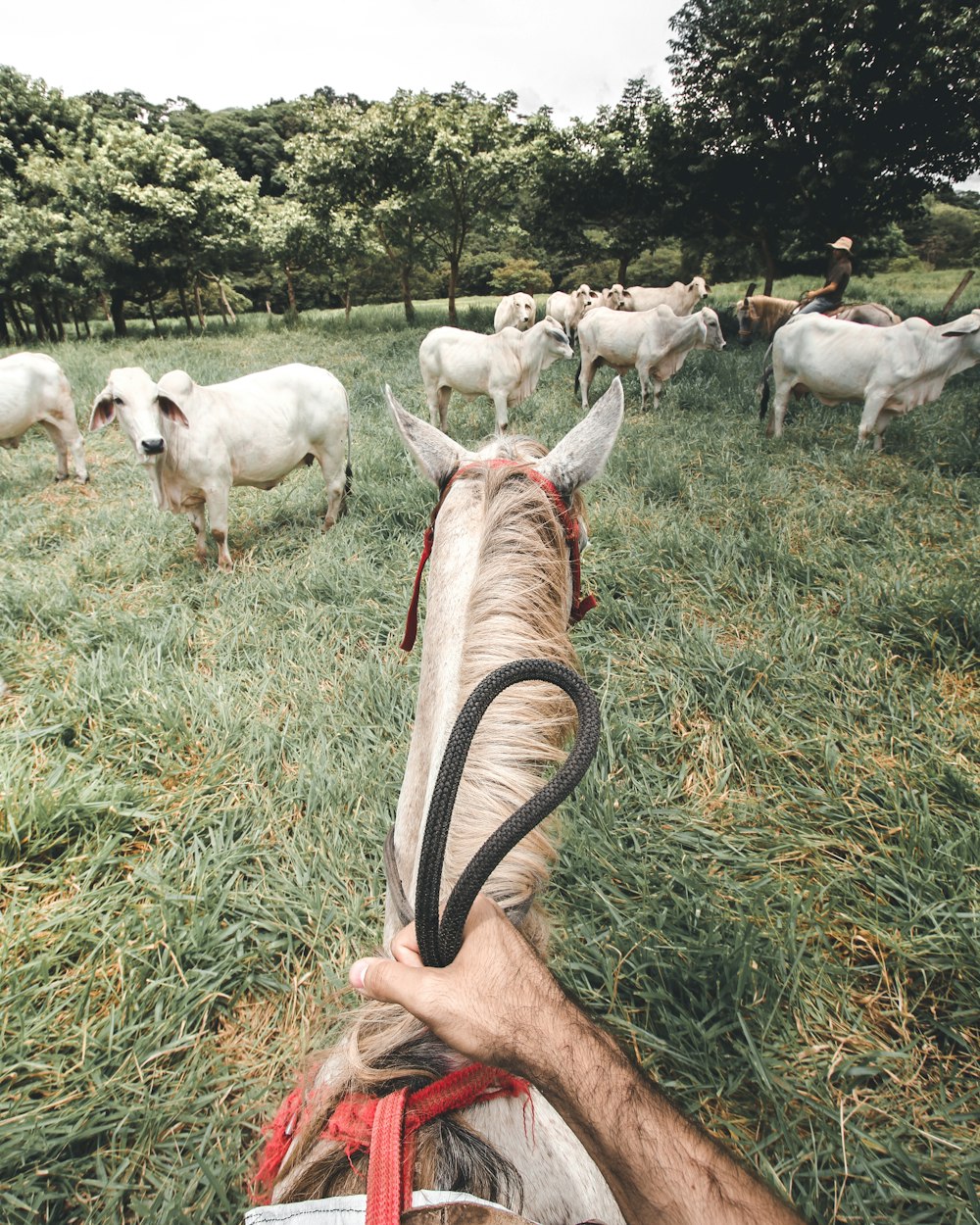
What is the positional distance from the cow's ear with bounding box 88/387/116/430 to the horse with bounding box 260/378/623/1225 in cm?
390

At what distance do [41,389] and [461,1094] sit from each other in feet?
28.9

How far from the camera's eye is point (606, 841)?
2303 mm

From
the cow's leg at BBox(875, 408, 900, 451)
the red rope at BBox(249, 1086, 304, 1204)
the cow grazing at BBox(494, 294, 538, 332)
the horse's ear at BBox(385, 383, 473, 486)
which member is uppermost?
the cow grazing at BBox(494, 294, 538, 332)

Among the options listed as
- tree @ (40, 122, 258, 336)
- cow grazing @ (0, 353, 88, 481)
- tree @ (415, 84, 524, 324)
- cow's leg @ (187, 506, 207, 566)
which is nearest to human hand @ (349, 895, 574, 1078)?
cow's leg @ (187, 506, 207, 566)

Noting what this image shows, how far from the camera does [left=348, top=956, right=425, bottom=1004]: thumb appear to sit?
78 cm

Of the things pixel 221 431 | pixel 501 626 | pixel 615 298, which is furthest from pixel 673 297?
pixel 501 626

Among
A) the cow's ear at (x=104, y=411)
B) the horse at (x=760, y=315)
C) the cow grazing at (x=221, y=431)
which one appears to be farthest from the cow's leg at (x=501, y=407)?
the horse at (x=760, y=315)

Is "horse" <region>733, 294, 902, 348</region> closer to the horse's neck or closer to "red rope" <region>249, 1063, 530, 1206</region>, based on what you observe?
the horse's neck

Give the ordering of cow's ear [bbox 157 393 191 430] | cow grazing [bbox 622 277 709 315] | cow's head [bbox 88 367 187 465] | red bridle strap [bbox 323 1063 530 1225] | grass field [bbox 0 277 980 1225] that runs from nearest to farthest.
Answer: red bridle strap [bbox 323 1063 530 1225], grass field [bbox 0 277 980 1225], cow's head [bbox 88 367 187 465], cow's ear [bbox 157 393 191 430], cow grazing [bbox 622 277 709 315]

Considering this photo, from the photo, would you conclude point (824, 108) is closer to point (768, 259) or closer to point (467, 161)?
point (768, 259)

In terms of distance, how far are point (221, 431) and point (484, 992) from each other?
495 cm

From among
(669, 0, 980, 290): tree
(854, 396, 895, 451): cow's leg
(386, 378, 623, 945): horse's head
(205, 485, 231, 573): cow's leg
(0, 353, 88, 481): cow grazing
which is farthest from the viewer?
(669, 0, 980, 290): tree

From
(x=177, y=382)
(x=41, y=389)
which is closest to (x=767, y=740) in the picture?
(x=177, y=382)

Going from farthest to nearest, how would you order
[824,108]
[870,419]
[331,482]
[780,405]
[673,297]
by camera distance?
1. [673,297]
2. [824,108]
3. [780,405]
4. [870,419]
5. [331,482]
